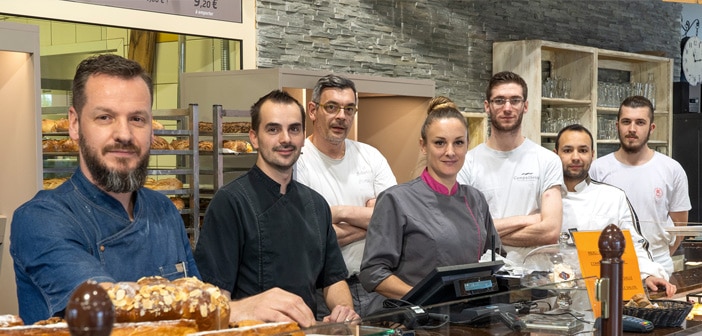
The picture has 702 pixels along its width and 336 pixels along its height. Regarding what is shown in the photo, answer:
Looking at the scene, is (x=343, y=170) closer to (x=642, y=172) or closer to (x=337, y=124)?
(x=337, y=124)

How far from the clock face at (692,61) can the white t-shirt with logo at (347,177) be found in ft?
25.3

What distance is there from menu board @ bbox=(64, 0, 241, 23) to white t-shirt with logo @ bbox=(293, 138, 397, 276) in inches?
65.2

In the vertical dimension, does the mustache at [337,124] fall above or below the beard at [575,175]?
above

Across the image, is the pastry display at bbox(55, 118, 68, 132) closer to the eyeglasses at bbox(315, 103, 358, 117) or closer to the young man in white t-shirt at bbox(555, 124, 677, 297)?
the eyeglasses at bbox(315, 103, 358, 117)

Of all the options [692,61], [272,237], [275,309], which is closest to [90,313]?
[275,309]

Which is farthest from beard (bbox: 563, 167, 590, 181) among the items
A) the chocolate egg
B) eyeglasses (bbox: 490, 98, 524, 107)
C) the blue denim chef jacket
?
the chocolate egg

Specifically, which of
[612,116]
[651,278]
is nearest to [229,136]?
[651,278]

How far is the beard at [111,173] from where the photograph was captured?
2004 millimetres

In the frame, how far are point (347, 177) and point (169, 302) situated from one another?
2593 millimetres

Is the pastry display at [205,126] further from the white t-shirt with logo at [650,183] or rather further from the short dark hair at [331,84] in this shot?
the white t-shirt with logo at [650,183]

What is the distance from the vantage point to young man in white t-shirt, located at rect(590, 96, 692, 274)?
4.98 m

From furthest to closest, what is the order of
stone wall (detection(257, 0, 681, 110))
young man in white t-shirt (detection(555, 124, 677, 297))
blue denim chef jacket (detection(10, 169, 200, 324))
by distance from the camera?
1. stone wall (detection(257, 0, 681, 110))
2. young man in white t-shirt (detection(555, 124, 677, 297))
3. blue denim chef jacket (detection(10, 169, 200, 324))

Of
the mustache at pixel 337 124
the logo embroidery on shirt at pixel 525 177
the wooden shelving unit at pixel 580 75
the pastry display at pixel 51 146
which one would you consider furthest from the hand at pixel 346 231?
the wooden shelving unit at pixel 580 75

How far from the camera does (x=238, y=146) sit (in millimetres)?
4770
